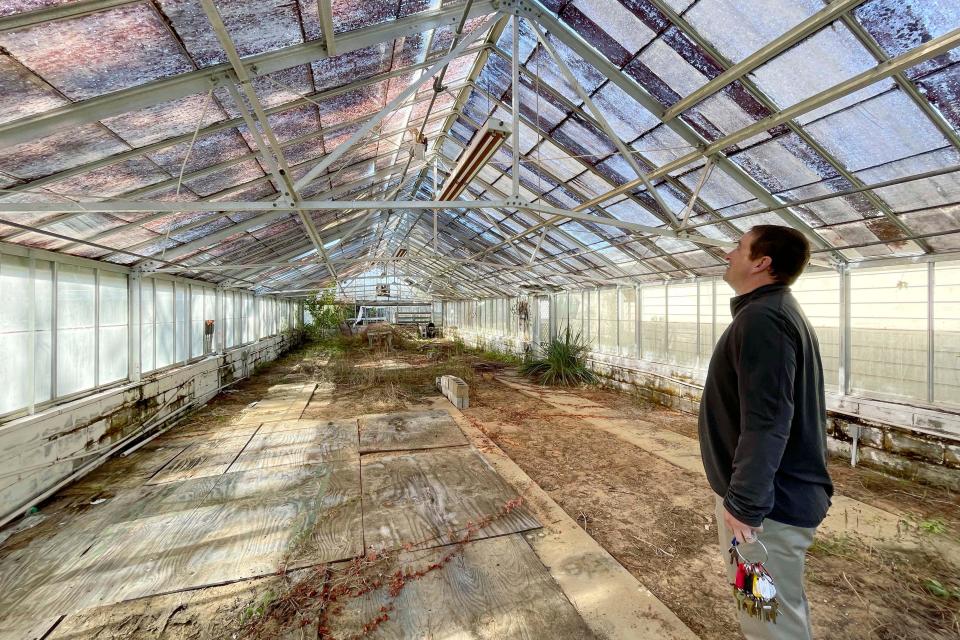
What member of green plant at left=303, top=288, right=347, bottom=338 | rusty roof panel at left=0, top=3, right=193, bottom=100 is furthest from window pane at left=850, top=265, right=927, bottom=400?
green plant at left=303, top=288, right=347, bottom=338

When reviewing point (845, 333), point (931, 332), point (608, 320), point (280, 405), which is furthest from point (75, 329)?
point (931, 332)

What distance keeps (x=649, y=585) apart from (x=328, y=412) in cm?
564

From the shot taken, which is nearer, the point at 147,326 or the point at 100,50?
the point at 100,50

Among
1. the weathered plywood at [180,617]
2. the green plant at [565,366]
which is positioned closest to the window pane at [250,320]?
the green plant at [565,366]

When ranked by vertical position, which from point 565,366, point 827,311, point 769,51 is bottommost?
point 565,366

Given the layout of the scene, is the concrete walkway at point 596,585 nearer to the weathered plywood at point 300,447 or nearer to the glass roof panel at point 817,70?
the weathered plywood at point 300,447

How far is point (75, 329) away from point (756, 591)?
6.44 meters

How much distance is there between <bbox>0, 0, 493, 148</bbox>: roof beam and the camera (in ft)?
7.19

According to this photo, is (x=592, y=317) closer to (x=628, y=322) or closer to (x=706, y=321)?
(x=628, y=322)

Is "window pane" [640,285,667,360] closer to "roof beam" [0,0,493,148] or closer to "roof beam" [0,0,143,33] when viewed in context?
"roof beam" [0,0,493,148]

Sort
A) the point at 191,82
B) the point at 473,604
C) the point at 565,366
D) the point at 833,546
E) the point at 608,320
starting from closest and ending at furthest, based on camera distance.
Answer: the point at 473,604
the point at 191,82
the point at 833,546
the point at 608,320
the point at 565,366

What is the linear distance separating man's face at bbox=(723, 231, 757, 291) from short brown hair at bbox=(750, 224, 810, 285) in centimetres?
4

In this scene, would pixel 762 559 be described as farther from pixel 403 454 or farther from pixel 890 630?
pixel 403 454

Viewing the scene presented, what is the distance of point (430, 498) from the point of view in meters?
3.58
